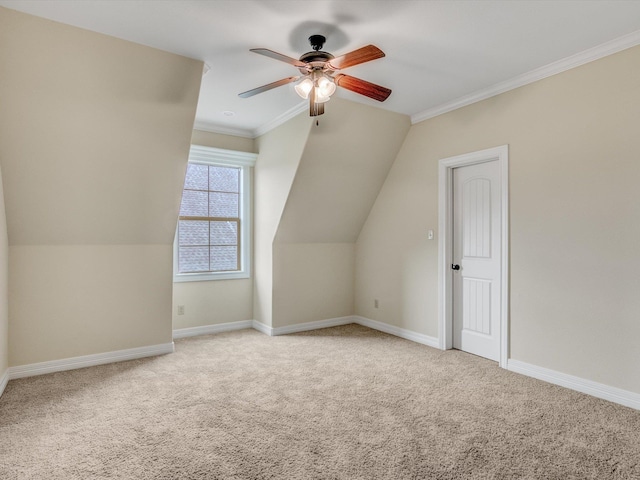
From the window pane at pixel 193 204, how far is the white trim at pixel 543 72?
284 cm

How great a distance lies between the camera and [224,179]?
5004mm

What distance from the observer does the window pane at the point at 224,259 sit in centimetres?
493

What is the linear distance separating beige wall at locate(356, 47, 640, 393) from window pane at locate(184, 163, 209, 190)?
2.94 metres

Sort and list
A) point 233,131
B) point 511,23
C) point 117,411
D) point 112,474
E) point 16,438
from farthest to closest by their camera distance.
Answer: point 233,131 → point 117,411 → point 511,23 → point 16,438 → point 112,474

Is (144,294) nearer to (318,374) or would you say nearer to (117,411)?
(117,411)

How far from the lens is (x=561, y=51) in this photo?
9.52 feet

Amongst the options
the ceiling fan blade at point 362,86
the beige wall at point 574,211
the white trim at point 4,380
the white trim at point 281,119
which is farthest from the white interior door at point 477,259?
the white trim at point 4,380

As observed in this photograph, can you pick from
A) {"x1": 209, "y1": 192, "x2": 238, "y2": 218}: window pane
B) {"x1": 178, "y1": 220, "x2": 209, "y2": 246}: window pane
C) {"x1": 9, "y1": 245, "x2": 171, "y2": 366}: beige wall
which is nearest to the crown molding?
{"x1": 209, "y1": 192, "x2": 238, "y2": 218}: window pane

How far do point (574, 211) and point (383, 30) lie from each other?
80.6 inches

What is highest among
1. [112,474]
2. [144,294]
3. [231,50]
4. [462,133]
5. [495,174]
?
[231,50]

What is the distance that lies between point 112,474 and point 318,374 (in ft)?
5.87

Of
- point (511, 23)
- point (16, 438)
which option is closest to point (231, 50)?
point (511, 23)

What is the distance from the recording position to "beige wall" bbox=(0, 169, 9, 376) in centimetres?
302

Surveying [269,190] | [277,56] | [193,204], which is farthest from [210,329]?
[277,56]
